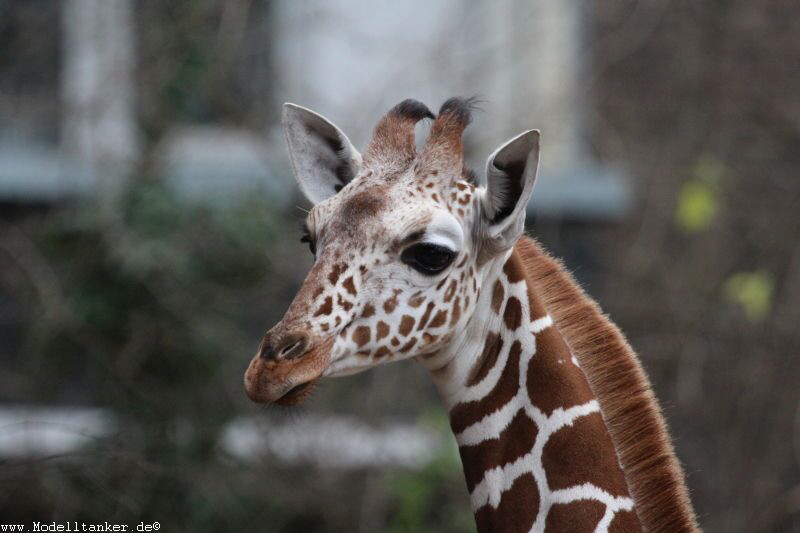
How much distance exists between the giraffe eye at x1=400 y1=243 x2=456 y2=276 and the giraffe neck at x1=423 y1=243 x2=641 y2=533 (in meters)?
0.22

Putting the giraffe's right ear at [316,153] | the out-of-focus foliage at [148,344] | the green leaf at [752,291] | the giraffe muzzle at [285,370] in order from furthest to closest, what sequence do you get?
the green leaf at [752,291], the out-of-focus foliage at [148,344], the giraffe's right ear at [316,153], the giraffe muzzle at [285,370]

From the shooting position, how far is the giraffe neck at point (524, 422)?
2789mm

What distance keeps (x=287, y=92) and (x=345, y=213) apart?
13.4 ft

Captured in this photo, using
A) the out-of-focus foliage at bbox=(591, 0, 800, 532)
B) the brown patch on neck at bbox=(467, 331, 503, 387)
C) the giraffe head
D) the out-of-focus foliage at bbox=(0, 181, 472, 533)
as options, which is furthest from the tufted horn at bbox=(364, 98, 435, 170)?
the out-of-focus foliage at bbox=(591, 0, 800, 532)

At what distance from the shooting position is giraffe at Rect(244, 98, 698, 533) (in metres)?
2.77

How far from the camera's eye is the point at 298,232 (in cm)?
655

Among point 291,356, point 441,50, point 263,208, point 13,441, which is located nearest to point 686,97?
point 441,50

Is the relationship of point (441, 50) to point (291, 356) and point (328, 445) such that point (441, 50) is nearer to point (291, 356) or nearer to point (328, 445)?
point (328, 445)

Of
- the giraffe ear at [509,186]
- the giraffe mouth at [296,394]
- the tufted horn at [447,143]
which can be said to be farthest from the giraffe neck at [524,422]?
the giraffe mouth at [296,394]

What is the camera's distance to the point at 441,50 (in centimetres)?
686

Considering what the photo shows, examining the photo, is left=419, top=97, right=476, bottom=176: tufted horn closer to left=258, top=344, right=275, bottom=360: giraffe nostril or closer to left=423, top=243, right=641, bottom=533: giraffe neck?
left=423, top=243, right=641, bottom=533: giraffe neck

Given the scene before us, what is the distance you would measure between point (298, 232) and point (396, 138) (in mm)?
3535

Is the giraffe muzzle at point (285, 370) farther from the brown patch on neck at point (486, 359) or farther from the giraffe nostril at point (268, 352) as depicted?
the brown patch on neck at point (486, 359)

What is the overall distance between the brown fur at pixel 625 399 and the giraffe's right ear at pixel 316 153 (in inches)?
24.1
